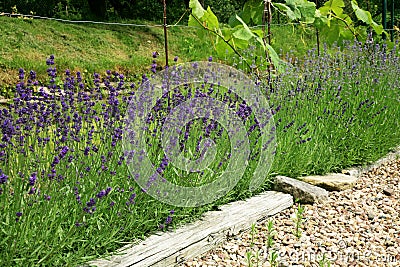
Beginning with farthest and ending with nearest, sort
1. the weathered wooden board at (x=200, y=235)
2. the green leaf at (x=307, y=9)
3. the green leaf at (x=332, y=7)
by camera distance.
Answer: the green leaf at (x=332, y=7), the green leaf at (x=307, y=9), the weathered wooden board at (x=200, y=235)

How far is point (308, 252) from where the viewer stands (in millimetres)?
3068

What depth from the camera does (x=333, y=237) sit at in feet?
10.8

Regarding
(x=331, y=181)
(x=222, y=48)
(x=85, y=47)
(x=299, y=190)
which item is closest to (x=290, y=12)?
(x=222, y=48)

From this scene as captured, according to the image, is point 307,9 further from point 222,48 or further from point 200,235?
point 200,235

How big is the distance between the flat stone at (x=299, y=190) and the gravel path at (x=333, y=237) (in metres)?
0.06

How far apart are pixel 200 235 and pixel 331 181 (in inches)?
62.3

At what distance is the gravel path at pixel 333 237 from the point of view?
2957 millimetres

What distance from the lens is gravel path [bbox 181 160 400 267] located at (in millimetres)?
2957

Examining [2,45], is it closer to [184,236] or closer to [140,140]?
[140,140]

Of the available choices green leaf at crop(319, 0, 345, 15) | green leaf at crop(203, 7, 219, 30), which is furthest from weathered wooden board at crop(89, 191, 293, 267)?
green leaf at crop(319, 0, 345, 15)

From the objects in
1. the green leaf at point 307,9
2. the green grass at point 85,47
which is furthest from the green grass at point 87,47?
the green leaf at point 307,9

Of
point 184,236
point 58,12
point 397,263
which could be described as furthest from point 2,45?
point 397,263

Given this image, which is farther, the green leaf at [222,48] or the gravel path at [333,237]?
the green leaf at [222,48]

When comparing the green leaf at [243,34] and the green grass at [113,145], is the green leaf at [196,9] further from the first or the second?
the green grass at [113,145]
